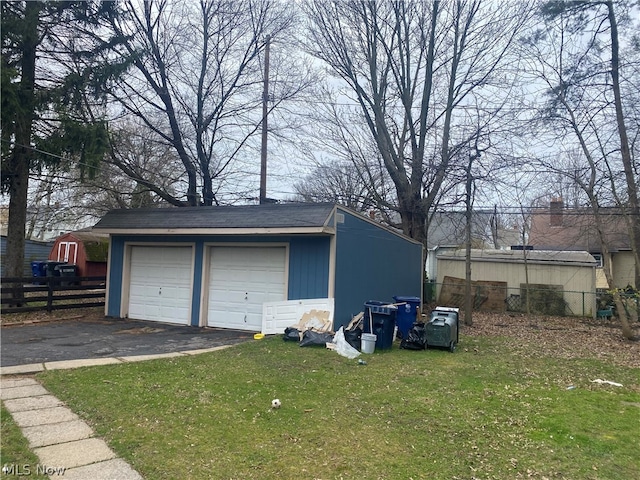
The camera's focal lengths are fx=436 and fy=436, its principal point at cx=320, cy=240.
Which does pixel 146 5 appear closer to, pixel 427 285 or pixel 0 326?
pixel 0 326

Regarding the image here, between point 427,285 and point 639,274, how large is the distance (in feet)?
23.9

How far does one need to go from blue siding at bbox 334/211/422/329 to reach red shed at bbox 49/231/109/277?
15253 millimetres

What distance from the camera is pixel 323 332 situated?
8.54 meters

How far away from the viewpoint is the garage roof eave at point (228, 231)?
8828 mm

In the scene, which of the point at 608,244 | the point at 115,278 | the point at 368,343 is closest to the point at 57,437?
the point at 368,343

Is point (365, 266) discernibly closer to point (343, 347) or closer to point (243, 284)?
point (243, 284)

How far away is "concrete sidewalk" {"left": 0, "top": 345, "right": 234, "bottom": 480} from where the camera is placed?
3074 millimetres

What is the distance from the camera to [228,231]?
9680mm

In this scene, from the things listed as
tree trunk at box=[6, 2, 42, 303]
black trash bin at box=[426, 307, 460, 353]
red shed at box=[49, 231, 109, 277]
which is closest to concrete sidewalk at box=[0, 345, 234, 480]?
black trash bin at box=[426, 307, 460, 353]

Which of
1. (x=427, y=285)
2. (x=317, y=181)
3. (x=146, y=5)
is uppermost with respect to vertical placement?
(x=146, y=5)

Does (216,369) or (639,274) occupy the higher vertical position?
(639,274)

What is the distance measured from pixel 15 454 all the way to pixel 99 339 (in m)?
5.52

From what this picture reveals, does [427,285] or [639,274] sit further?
[427,285]

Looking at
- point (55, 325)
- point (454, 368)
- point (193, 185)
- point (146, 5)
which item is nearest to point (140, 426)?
point (454, 368)
